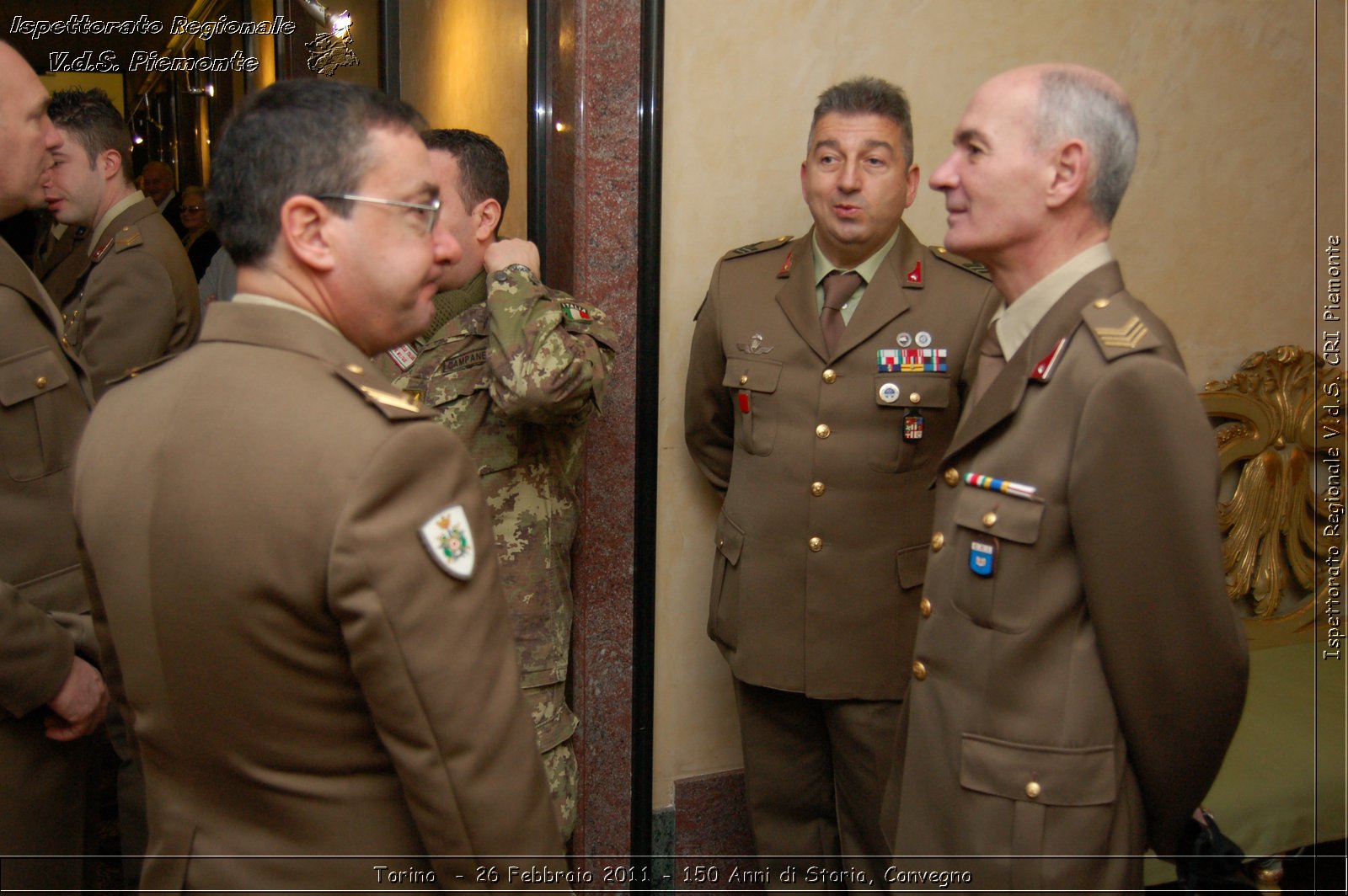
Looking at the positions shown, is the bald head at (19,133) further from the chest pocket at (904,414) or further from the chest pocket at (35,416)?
the chest pocket at (904,414)

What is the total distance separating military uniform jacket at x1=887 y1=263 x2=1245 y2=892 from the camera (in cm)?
142

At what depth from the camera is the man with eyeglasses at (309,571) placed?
41.8 inches

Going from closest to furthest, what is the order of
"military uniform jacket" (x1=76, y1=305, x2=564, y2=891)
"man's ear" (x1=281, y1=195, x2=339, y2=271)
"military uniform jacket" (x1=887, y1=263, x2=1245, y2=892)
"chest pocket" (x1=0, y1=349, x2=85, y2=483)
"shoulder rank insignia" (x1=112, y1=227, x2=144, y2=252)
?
"military uniform jacket" (x1=76, y1=305, x2=564, y2=891)
"man's ear" (x1=281, y1=195, x2=339, y2=271)
"military uniform jacket" (x1=887, y1=263, x2=1245, y2=892)
"chest pocket" (x1=0, y1=349, x2=85, y2=483)
"shoulder rank insignia" (x1=112, y1=227, x2=144, y2=252)

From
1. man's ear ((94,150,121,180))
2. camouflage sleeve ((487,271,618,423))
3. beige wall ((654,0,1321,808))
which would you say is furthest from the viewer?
man's ear ((94,150,121,180))

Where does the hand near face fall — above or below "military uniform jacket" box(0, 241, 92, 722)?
below

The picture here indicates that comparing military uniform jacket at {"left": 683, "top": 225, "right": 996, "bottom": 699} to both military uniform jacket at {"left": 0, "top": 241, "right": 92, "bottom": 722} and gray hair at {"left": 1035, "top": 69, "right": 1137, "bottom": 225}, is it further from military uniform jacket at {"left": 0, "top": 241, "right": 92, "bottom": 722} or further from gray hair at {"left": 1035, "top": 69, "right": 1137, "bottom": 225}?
military uniform jacket at {"left": 0, "top": 241, "right": 92, "bottom": 722}

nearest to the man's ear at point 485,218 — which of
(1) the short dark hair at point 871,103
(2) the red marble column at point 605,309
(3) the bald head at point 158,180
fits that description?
(2) the red marble column at point 605,309

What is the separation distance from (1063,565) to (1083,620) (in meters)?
Answer: 0.09

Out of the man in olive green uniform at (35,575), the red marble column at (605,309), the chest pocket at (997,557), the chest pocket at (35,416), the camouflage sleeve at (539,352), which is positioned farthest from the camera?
the red marble column at (605,309)

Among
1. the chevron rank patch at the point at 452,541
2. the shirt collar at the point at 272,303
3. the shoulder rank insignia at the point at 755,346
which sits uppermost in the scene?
the shirt collar at the point at 272,303

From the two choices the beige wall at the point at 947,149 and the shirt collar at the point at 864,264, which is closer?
the shirt collar at the point at 864,264

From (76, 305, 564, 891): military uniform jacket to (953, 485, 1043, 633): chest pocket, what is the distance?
0.75 m

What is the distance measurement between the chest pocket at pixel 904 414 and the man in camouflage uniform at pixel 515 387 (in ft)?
2.05

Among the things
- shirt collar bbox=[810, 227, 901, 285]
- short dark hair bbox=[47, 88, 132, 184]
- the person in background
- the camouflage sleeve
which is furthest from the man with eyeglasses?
the person in background
